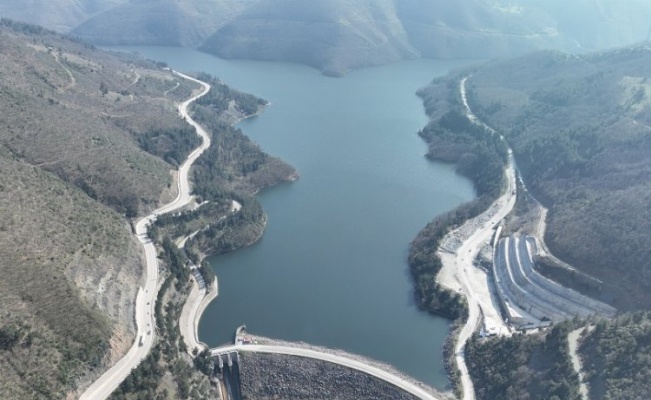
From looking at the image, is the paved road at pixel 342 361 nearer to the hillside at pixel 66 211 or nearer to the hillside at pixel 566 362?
the hillside at pixel 566 362

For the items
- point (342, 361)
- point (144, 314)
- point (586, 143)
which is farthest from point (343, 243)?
point (586, 143)

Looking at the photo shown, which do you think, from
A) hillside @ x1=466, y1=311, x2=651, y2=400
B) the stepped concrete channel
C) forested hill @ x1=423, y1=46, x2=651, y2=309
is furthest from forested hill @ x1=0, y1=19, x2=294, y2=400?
forested hill @ x1=423, y1=46, x2=651, y2=309

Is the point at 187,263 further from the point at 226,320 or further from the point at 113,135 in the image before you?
the point at 113,135

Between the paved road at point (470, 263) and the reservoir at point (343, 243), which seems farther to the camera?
the reservoir at point (343, 243)

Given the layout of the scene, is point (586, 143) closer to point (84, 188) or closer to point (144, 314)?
point (144, 314)

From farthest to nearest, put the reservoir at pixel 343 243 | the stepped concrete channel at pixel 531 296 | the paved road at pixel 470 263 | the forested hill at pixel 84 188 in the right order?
the stepped concrete channel at pixel 531 296, the reservoir at pixel 343 243, the paved road at pixel 470 263, the forested hill at pixel 84 188

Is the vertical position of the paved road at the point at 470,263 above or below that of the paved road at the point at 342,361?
above

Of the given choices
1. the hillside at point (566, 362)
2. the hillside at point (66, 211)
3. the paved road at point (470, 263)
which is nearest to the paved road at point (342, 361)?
the paved road at point (470, 263)

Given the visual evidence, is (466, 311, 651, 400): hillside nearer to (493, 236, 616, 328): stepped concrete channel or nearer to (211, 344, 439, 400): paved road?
(493, 236, 616, 328): stepped concrete channel
